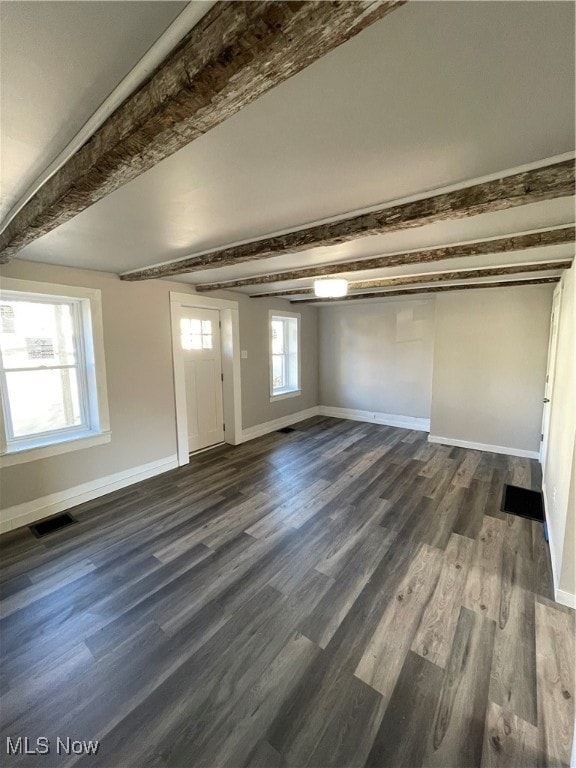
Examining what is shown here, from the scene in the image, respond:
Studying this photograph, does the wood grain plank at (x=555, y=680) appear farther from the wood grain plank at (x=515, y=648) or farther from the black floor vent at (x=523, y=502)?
the black floor vent at (x=523, y=502)

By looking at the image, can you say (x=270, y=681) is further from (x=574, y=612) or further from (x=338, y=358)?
(x=338, y=358)

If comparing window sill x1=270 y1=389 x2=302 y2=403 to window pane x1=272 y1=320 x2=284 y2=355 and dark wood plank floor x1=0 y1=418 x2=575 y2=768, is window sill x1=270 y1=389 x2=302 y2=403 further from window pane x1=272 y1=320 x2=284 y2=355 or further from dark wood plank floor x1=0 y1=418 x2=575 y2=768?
dark wood plank floor x1=0 y1=418 x2=575 y2=768

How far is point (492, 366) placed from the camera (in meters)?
4.18

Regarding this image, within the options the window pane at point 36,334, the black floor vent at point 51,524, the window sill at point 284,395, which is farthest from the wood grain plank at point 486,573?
the window pane at point 36,334

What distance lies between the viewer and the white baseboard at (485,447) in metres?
4.13

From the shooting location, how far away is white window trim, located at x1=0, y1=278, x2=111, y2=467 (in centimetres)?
263

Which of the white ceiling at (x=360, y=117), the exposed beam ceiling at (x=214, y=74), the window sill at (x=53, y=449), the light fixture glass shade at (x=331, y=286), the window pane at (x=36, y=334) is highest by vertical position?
the white ceiling at (x=360, y=117)

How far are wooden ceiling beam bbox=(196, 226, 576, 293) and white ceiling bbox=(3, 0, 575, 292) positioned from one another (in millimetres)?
203

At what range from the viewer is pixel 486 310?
13.6 ft

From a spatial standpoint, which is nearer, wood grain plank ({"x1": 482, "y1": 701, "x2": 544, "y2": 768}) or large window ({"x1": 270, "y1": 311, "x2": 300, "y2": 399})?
wood grain plank ({"x1": 482, "y1": 701, "x2": 544, "y2": 768})

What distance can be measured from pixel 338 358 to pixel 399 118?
5.23 m

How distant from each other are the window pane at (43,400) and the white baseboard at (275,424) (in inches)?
93.8

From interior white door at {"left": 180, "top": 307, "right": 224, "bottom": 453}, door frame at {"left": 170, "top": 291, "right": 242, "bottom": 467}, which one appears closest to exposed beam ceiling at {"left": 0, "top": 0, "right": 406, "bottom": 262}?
→ door frame at {"left": 170, "top": 291, "right": 242, "bottom": 467}

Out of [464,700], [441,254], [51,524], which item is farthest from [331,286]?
[51,524]
